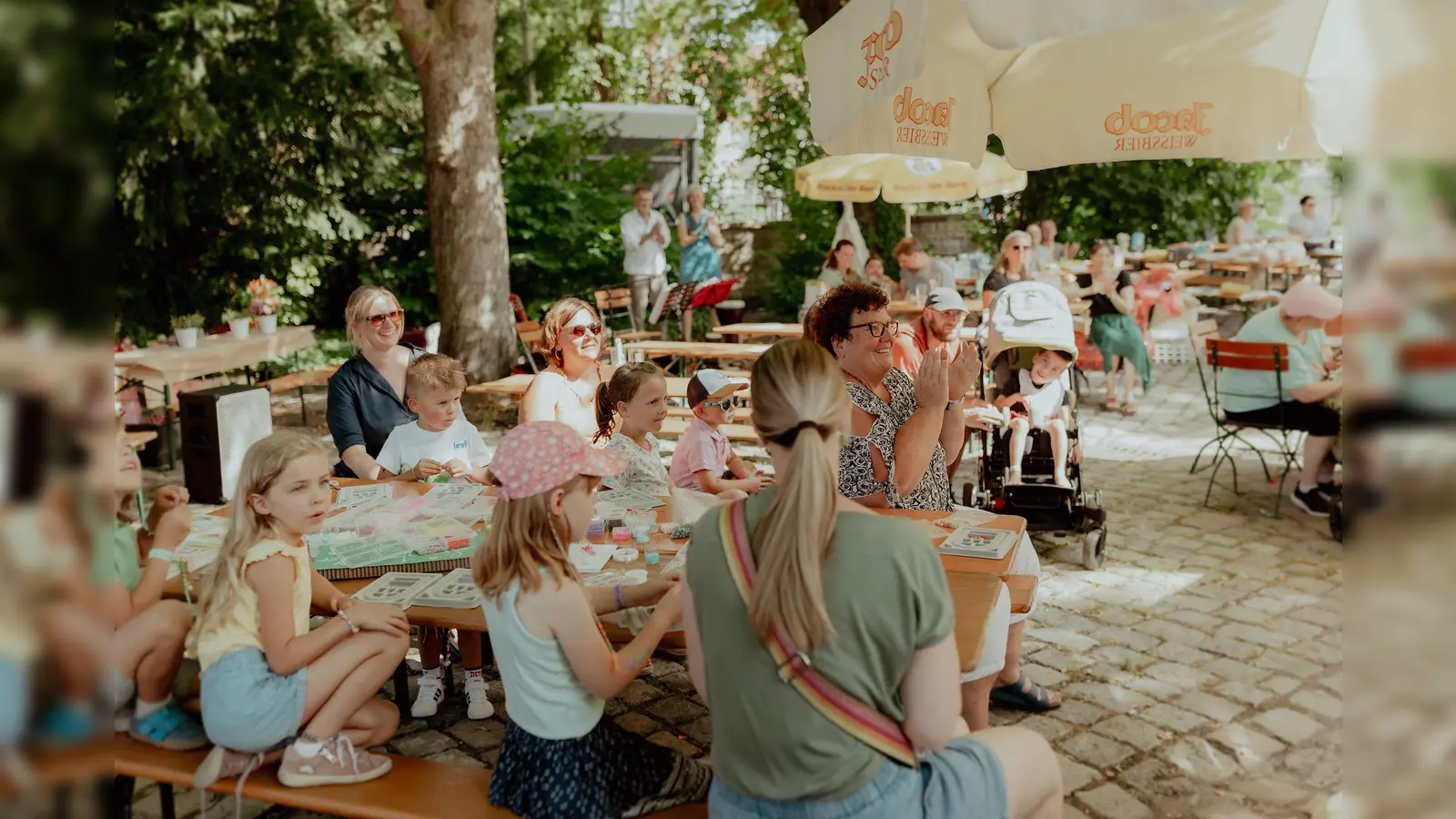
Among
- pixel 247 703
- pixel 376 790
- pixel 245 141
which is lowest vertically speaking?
pixel 376 790

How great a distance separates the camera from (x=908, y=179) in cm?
1082

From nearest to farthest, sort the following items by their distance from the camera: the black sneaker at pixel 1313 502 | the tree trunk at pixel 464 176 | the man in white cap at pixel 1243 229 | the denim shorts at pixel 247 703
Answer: the denim shorts at pixel 247 703
the black sneaker at pixel 1313 502
the tree trunk at pixel 464 176
the man in white cap at pixel 1243 229

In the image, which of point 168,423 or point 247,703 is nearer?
point 247,703

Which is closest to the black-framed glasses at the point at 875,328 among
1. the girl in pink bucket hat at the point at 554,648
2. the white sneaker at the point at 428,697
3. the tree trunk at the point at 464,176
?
the girl in pink bucket hat at the point at 554,648

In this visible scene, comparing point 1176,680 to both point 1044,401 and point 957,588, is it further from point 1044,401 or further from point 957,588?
point 1044,401

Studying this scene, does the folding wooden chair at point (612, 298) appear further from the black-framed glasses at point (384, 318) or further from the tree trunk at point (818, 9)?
the black-framed glasses at point (384, 318)

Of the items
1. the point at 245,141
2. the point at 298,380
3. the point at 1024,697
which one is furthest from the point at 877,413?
the point at 245,141

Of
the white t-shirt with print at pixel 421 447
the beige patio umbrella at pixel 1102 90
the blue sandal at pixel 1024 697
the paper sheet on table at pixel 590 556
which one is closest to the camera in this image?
the paper sheet on table at pixel 590 556

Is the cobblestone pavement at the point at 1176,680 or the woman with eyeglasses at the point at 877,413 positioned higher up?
the woman with eyeglasses at the point at 877,413

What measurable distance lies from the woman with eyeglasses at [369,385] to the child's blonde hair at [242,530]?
7.14 ft

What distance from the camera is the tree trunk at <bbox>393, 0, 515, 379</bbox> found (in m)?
10.0

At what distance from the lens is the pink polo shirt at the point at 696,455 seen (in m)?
4.71

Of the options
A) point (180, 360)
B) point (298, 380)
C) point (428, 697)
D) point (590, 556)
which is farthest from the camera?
point (298, 380)

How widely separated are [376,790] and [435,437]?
89.6 inches
